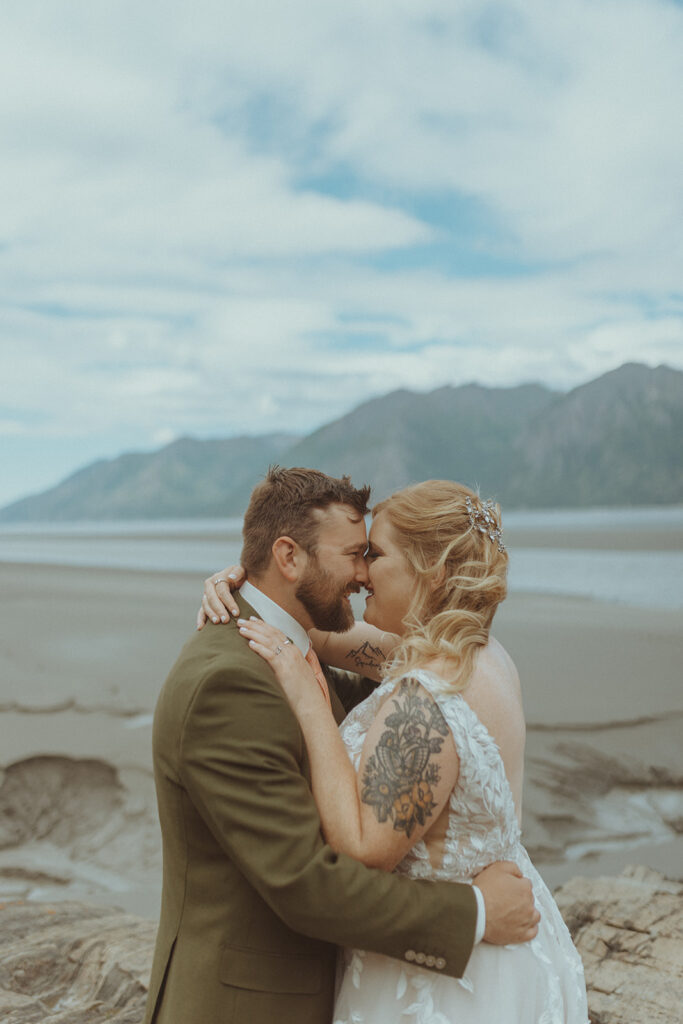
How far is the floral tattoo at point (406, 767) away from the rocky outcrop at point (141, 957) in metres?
2.08

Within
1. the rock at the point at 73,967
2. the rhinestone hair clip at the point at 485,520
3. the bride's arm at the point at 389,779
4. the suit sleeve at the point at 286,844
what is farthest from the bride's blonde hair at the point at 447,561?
the rock at the point at 73,967

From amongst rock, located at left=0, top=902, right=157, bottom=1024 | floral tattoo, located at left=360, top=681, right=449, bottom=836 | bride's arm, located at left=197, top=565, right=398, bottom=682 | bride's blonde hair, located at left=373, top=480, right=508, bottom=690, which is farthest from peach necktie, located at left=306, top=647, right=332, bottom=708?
rock, located at left=0, top=902, right=157, bottom=1024

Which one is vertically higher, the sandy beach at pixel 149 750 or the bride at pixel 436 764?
the bride at pixel 436 764

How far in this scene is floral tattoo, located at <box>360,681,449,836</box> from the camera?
8.34 ft

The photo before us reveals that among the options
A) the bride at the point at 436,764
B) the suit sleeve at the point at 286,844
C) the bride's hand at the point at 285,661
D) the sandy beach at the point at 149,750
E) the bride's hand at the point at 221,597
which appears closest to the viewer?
the suit sleeve at the point at 286,844

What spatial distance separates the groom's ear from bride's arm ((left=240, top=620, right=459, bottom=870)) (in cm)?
53

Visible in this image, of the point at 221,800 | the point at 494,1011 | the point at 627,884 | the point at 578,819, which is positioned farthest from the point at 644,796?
the point at 221,800

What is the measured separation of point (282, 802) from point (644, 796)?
291 inches

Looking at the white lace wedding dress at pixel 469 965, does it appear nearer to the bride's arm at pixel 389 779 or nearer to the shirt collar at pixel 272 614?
the bride's arm at pixel 389 779

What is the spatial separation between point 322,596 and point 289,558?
165 millimetres

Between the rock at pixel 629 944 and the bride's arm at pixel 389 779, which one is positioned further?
the rock at pixel 629 944

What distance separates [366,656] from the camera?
12.8 feet

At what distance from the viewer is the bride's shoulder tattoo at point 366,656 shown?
3891 mm

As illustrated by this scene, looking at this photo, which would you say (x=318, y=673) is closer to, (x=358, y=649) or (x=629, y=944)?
(x=358, y=649)
